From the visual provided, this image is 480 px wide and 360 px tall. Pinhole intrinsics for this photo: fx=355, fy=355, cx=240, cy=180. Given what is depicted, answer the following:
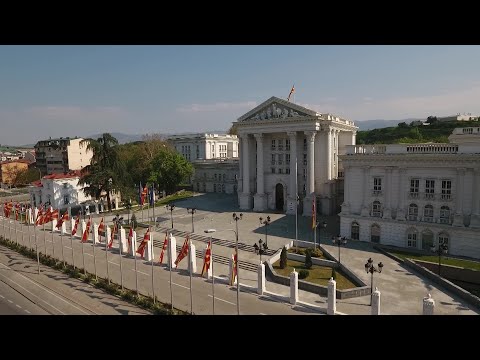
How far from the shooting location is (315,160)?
51156 mm

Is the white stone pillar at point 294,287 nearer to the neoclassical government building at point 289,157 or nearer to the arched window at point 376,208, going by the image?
the arched window at point 376,208

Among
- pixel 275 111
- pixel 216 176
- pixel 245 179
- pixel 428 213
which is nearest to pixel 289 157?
pixel 275 111

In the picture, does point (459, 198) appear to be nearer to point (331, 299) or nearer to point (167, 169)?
point (331, 299)

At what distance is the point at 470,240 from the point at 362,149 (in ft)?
42.8

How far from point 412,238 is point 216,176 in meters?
44.7

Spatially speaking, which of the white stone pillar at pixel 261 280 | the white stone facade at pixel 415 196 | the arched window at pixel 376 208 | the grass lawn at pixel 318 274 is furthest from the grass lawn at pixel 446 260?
the white stone pillar at pixel 261 280

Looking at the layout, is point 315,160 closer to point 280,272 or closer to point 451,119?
point 280,272

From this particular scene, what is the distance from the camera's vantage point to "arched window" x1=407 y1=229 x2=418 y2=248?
34938 mm

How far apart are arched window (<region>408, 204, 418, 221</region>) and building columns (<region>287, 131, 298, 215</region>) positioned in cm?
1718

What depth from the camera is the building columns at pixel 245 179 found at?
180 feet

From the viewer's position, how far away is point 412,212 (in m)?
35.1

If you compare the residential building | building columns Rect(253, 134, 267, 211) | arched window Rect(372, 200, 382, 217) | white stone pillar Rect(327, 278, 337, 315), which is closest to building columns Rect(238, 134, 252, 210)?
building columns Rect(253, 134, 267, 211)

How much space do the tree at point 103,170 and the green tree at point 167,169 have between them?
33.9 feet
